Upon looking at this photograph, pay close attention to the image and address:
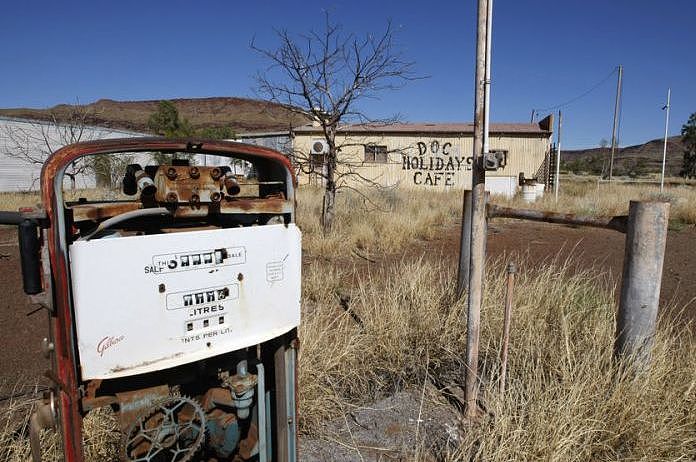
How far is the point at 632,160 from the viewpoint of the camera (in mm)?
94438

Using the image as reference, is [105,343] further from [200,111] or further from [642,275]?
[200,111]

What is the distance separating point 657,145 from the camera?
462 ft

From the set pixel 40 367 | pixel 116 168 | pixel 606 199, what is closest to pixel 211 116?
pixel 116 168

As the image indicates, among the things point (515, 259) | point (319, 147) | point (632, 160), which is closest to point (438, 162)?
point (319, 147)

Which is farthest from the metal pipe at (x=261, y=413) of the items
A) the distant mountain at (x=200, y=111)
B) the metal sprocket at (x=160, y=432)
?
the distant mountain at (x=200, y=111)

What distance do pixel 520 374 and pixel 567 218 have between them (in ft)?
3.31

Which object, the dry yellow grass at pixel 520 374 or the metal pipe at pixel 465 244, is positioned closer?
the dry yellow grass at pixel 520 374

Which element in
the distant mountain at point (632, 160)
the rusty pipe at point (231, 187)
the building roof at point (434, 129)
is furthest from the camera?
the distant mountain at point (632, 160)

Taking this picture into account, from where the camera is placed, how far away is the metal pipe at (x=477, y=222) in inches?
84.1

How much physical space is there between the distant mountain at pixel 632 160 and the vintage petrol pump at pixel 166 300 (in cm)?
4198

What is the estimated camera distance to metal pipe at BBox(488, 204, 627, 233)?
214 centimetres

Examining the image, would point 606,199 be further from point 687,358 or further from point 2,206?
point 2,206

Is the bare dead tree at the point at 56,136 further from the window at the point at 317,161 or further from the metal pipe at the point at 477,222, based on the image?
the metal pipe at the point at 477,222

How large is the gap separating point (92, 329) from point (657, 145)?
171582 mm
